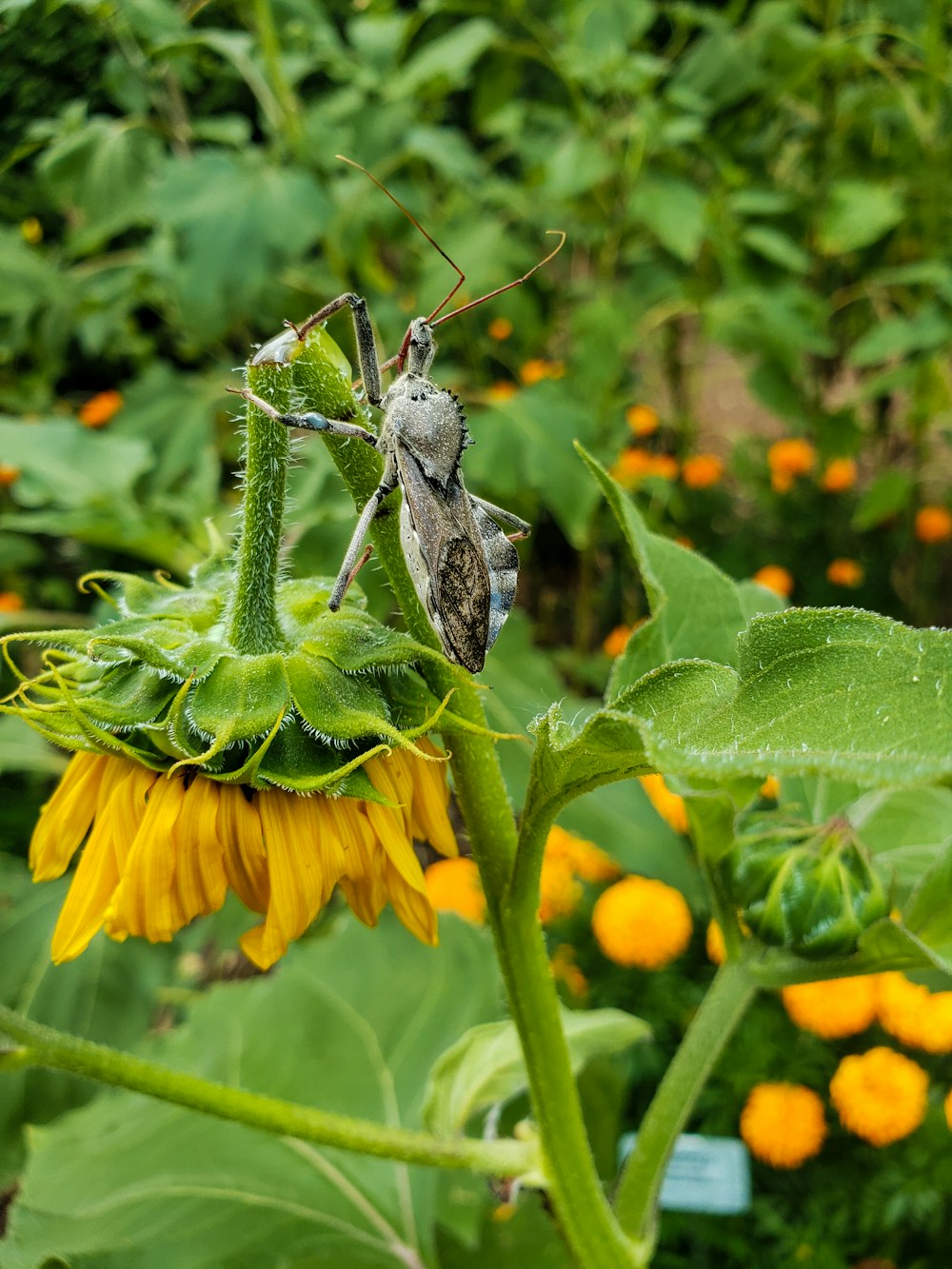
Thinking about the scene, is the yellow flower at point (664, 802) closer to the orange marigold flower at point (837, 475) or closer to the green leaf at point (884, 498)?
the green leaf at point (884, 498)

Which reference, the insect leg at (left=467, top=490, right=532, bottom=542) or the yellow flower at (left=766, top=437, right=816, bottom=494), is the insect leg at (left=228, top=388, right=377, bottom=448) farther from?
the yellow flower at (left=766, top=437, right=816, bottom=494)

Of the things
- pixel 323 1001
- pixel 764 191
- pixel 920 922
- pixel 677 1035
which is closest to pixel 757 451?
pixel 764 191

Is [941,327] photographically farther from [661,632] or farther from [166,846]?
[166,846]

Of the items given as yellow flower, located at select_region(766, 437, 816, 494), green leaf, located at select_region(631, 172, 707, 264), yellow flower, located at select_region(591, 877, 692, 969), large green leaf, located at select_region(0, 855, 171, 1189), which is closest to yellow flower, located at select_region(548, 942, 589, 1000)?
yellow flower, located at select_region(591, 877, 692, 969)

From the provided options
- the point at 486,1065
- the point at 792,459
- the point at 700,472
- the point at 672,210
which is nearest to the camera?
the point at 486,1065

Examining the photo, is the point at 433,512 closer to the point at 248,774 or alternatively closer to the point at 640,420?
the point at 248,774

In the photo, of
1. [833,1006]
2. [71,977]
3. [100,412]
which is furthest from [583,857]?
[100,412]
